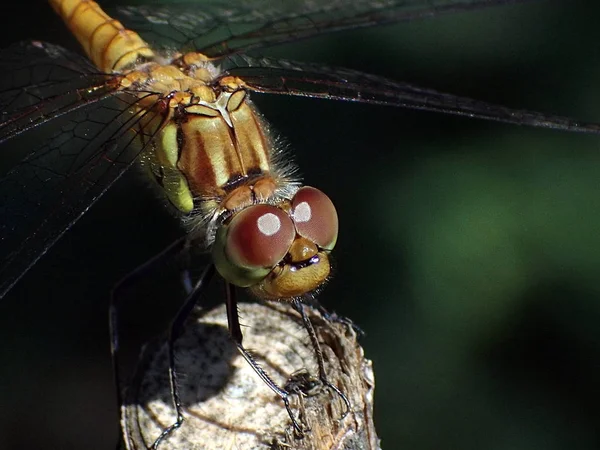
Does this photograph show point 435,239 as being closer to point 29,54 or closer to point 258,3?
point 258,3

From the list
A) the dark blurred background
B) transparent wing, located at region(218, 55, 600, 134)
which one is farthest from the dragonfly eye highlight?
the dark blurred background

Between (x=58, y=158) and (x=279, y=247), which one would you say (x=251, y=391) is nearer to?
(x=279, y=247)

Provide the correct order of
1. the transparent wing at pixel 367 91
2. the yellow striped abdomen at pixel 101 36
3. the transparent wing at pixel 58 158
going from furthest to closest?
the yellow striped abdomen at pixel 101 36 → the transparent wing at pixel 367 91 → the transparent wing at pixel 58 158

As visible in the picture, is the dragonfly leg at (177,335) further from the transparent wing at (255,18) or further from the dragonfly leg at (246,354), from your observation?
the transparent wing at (255,18)

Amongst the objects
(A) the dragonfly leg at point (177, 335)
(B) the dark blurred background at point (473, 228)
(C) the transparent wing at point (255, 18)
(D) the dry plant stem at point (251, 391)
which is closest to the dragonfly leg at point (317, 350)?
(D) the dry plant stem at point (251, 391)

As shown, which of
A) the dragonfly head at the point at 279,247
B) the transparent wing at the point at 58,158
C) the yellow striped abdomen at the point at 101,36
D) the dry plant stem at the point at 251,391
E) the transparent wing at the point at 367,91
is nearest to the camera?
the dry plant stem at the point at 251,391

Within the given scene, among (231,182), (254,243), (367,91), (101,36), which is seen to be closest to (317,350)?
(254,243)

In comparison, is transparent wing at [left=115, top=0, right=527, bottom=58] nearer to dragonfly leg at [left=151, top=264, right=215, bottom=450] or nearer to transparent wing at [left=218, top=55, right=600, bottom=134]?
transparent wing at [left=218, top=55, right=600, bottom=134]
